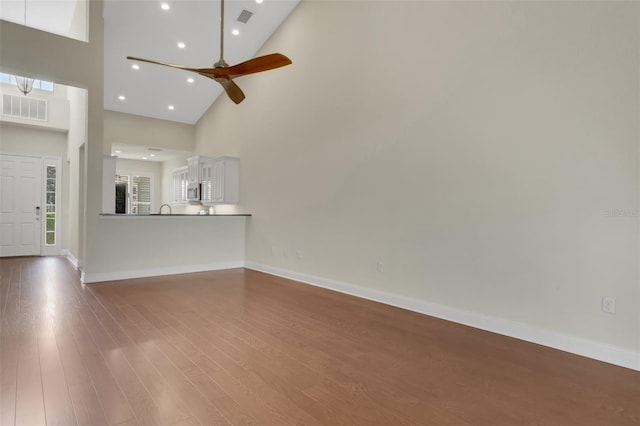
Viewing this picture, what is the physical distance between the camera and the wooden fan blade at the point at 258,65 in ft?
9.41

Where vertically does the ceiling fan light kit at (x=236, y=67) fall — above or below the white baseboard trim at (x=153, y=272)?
above

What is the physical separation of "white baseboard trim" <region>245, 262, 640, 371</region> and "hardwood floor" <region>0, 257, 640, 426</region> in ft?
0.30

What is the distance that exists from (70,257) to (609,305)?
29.5 ft

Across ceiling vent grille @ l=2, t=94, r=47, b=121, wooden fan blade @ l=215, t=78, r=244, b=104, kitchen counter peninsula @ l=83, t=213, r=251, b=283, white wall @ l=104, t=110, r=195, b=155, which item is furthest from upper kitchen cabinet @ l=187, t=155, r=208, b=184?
wooden fan blade @ l=215, t=78, r=244, b=104

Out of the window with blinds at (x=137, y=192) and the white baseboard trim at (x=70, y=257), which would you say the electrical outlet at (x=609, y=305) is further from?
the window with blinds at (x=137, y=192)

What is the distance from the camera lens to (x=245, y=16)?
5543 millimetres

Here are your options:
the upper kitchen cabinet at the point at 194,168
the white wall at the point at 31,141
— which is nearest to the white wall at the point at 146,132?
the upper kitchen cabinet at the point at 194,168

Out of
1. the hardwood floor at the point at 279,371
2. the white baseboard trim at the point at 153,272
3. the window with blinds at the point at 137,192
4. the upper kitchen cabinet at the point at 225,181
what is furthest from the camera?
the window with blinds at the point at 137,192

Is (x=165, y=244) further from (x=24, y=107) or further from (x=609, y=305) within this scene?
(x=609, y=305)

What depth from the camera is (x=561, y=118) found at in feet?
9.20

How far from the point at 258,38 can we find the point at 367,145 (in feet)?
11.1

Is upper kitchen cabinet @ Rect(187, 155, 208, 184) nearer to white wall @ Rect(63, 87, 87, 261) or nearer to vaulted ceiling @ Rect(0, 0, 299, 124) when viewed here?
vaulted ceiling @ Rect(0, 0, 299, 124)

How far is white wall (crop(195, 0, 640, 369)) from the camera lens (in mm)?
2592

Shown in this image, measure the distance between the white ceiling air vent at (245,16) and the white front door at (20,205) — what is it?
5.96 m
